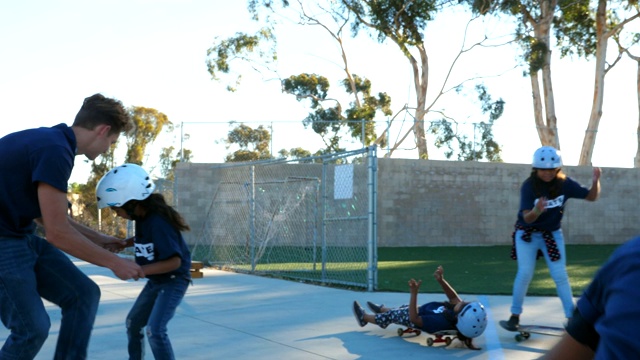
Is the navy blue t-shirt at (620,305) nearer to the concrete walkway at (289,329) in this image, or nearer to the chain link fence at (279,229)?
the concrete walkway at (289,329)

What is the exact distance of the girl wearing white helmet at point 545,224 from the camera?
759 cm

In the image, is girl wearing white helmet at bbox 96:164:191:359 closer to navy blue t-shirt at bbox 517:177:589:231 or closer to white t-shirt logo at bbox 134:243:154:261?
white t-shirt logo at bbox 134:243:154:261

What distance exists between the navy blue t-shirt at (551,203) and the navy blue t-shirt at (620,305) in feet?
20.5

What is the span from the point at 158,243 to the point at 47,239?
2.84ft

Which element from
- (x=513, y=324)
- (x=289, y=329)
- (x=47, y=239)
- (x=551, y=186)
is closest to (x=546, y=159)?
(x=551, y=186)

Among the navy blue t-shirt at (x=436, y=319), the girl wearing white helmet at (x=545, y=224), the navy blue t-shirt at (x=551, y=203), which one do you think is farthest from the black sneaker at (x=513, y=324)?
the navy blue t-shirt at (x=551, y=203)

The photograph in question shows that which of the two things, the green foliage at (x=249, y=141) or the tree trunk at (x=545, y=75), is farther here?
the tree trunk at (x=545, y=75)

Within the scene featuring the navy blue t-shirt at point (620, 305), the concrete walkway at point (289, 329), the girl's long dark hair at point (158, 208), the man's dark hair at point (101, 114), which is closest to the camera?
the navy blue t-shirt at point (620, 305)

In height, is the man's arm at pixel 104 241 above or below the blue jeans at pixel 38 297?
above

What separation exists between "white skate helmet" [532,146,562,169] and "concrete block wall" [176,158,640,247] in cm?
1756

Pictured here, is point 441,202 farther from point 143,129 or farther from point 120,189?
point 143,129

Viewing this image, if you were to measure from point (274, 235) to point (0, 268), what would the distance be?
525 inches

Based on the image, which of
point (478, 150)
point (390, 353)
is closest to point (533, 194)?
point (390, 353)

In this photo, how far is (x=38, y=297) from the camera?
13.8 feet
